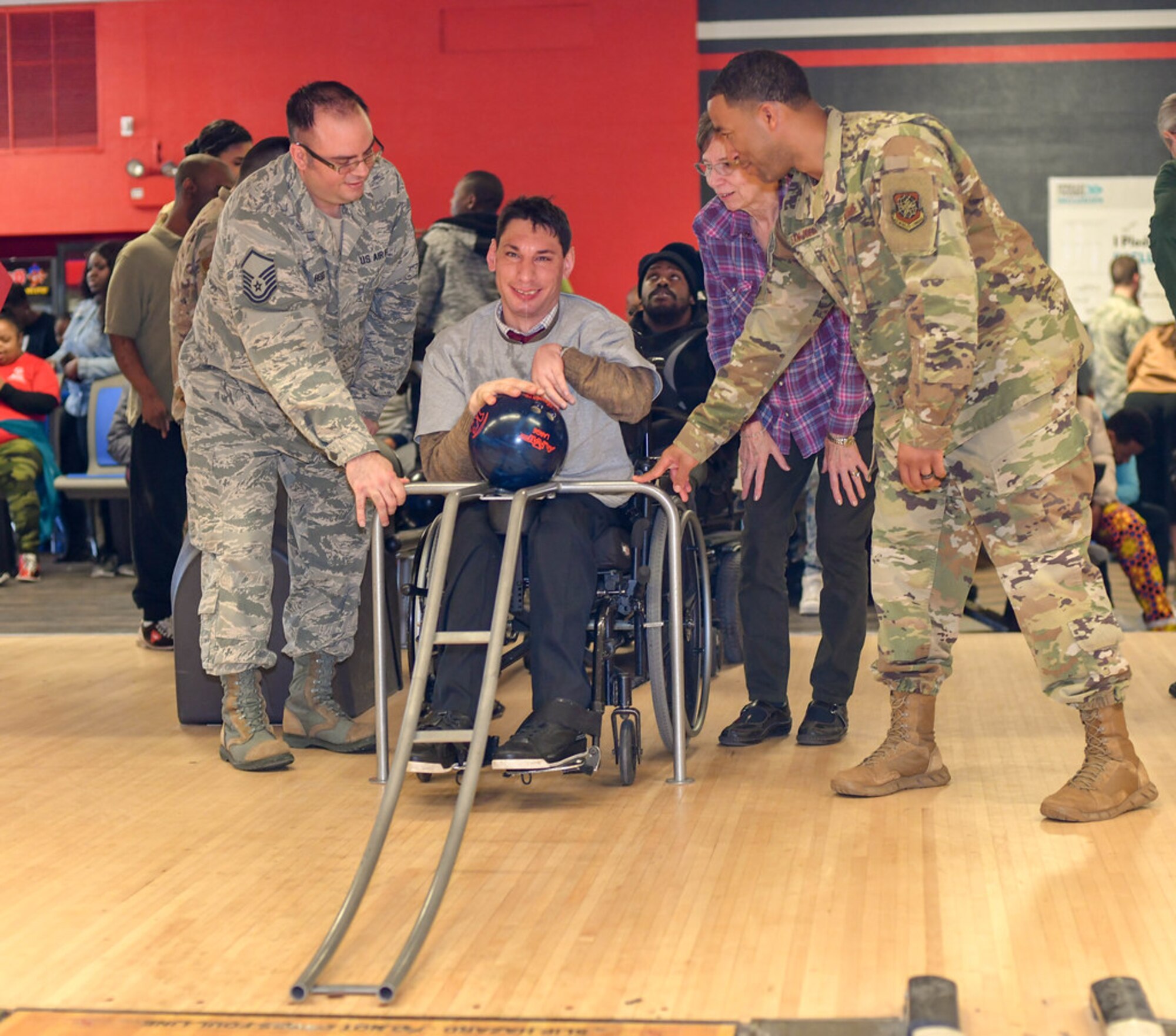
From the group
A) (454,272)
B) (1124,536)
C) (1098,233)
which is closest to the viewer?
(454,272)

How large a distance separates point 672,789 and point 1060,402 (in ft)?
3.48

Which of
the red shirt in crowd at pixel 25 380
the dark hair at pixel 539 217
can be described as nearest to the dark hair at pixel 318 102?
the dark hair at pixel 539 217

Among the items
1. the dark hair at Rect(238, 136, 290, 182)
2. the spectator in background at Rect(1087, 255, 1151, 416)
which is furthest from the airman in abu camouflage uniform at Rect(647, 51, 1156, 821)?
the spectator in background at Rect(1087, 255, 1151, 416)

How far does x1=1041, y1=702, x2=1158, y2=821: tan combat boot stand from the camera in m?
2.67

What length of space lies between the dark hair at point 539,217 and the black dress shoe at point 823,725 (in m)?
1.18

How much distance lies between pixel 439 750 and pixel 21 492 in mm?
5035

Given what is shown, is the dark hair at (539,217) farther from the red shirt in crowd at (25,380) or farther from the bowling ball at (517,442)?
the red shirt in crowd at (25,380)

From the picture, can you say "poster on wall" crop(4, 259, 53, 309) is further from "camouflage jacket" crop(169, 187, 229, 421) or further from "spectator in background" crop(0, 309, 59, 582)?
"camouflage jacket" crop(169, 187, 229, 421)

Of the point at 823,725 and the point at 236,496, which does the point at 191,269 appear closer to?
the point at 236,496

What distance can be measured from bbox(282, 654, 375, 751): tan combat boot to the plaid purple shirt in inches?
45.5

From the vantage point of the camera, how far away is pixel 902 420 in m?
2.61

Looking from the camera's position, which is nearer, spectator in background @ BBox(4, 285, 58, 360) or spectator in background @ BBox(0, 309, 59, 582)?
spectator in background @ BBox(0, 309, 59, 582)

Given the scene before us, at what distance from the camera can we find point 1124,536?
212 inches

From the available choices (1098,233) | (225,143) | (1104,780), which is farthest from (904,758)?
(1098,233)
